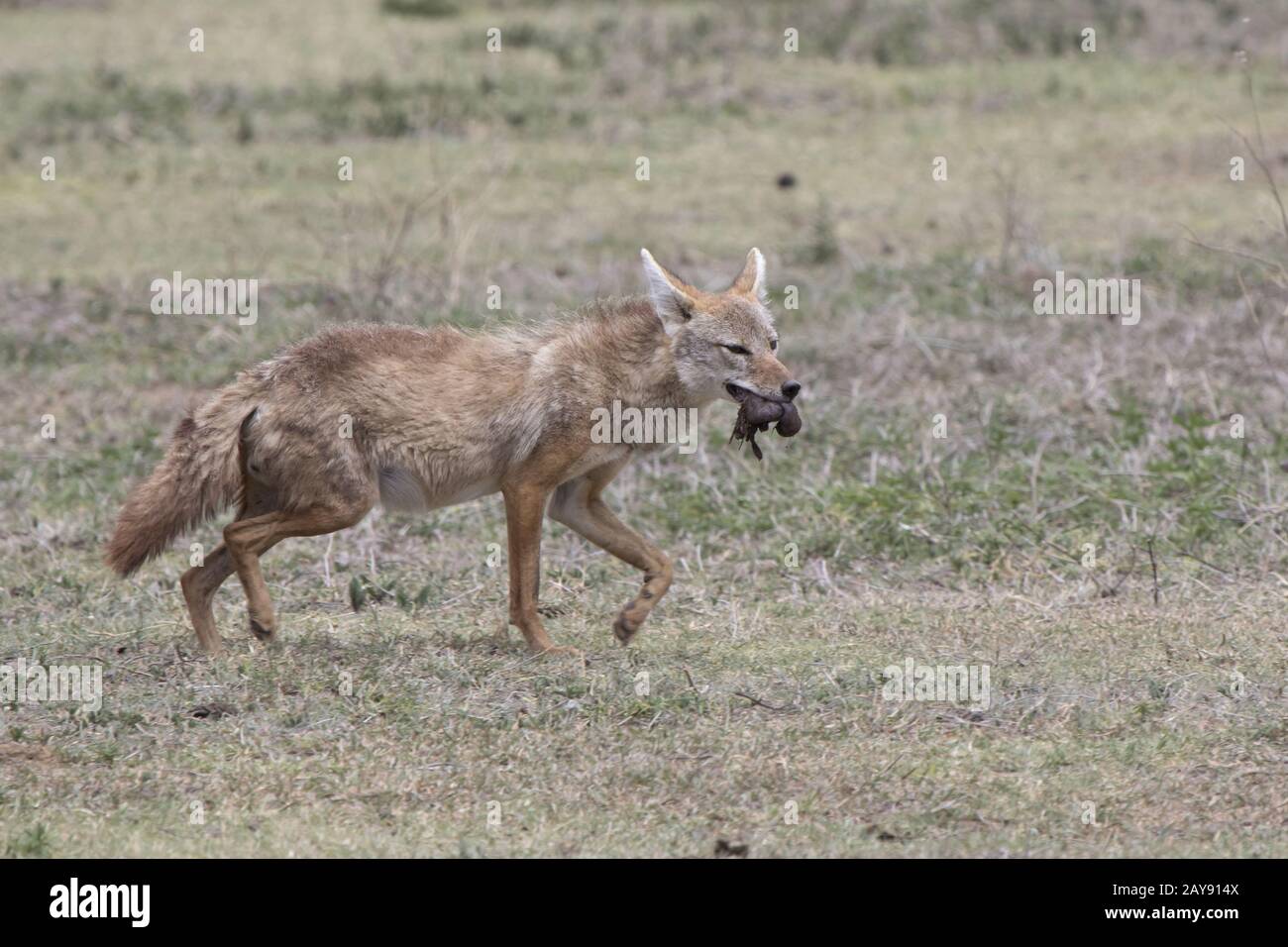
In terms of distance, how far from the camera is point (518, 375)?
7.84m

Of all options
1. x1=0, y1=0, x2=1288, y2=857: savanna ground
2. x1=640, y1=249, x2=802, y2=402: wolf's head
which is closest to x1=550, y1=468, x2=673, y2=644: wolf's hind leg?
x1=0, y1=0, x2=1288, y2=857: savanna ground

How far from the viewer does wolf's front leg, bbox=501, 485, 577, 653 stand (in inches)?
303

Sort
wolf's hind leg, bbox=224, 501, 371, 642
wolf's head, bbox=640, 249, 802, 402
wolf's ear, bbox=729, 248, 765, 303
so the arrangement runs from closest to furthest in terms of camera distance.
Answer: wolf's hind leg, bbox=224, 501, 371, 642 < wolf's head, bbox=640, 249, 802, 402 < wolf's ear, bbox=729, 248, 765, 303

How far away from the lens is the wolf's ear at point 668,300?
7.83 metres

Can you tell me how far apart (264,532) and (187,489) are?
1.21ft

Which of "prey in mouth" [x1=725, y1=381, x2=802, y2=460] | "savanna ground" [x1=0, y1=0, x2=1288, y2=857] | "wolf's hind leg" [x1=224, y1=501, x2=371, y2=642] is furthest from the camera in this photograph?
"prey in mouth" [x1=725, y1=381, x2=802, y2=460]

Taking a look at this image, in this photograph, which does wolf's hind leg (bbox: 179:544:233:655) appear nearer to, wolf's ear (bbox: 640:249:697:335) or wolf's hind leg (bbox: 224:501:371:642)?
wolf's hind leg (bbox: 224:501:371:642)

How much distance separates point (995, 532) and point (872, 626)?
1.38 meters

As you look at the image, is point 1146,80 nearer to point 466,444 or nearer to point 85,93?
point 85,93

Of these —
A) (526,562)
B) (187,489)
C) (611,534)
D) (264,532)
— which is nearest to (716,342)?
(611,534)

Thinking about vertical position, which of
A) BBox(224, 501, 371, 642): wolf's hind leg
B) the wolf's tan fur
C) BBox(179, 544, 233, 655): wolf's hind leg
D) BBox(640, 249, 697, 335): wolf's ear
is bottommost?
BBox(179, 544, 233, 655): wolf's hind leg

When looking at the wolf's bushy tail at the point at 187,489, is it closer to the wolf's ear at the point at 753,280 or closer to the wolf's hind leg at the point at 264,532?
the wolf's hind leg at the point at 264,532

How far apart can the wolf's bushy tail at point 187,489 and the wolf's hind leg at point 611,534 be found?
1.41m

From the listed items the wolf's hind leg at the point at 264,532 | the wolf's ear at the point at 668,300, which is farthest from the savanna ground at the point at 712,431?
the wolf's ear at the point at 668,300
